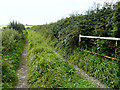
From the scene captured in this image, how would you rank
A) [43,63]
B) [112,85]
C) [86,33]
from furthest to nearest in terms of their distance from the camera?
[86,33]
[43,63]
[112,85]

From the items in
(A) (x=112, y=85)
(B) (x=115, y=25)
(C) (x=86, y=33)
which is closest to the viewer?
(A) (x=112, y=85)

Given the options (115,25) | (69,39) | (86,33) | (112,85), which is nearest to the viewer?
(112,85)

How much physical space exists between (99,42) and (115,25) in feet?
3.54

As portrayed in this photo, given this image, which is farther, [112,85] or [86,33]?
[86,33]

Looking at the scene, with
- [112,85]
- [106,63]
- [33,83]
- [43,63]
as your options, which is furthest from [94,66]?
[33,83]

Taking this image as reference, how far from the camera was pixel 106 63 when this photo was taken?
173 inches

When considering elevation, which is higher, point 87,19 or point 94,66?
point 87,19

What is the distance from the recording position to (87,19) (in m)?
6.64

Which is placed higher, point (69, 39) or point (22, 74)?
point (69, 39)

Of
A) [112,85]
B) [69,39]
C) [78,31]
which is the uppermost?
[78,31]

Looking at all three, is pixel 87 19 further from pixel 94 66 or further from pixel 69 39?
pixel 94 66

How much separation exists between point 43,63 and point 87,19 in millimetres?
4286

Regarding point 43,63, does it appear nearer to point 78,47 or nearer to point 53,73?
point 53,73

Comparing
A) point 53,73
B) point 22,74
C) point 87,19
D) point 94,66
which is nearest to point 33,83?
point 53,73
